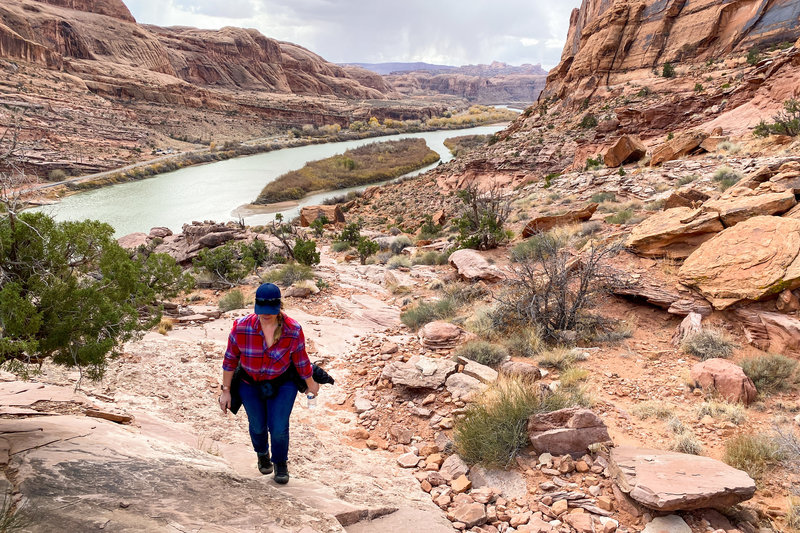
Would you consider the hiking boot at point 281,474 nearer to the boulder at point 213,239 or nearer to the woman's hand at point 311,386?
the woman's hand at point 311,386

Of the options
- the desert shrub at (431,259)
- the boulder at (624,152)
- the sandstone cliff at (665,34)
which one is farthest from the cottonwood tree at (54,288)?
the sandstone cliff at (665,34)

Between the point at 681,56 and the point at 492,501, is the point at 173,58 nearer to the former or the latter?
the point at 681,56

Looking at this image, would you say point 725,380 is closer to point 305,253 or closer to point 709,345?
point 709,345

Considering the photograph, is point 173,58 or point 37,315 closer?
point 37,315

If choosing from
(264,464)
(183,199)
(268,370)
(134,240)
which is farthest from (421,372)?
(183,199)

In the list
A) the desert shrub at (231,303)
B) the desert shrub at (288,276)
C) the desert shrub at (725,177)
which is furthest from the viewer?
the desert shrub at (288,276)

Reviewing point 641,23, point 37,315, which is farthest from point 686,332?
point 641,23

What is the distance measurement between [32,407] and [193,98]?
253 ft

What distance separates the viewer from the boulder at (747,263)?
4918 mm

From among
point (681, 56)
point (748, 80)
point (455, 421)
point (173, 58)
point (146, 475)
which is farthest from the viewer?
point (173, 58)

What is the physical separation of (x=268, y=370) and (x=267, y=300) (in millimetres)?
459

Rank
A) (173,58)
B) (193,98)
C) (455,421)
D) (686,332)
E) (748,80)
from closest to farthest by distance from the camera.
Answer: (455,421), (686,332), (748,80), (193,98), (173,58)

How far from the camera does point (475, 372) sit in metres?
4.70

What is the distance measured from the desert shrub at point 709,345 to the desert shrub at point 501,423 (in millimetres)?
1925
